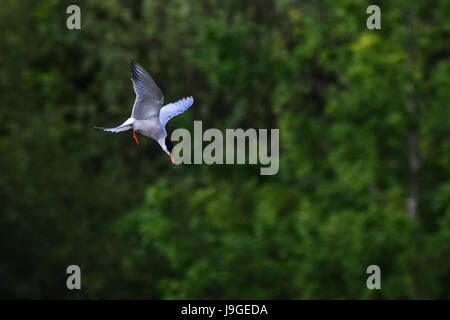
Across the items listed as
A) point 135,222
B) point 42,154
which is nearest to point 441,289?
point 135,222

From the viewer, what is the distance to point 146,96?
7.45ft

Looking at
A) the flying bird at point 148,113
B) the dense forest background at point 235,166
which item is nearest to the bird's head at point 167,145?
the flying bird at point 148,113

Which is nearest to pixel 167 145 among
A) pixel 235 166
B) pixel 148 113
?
pixel 148 113

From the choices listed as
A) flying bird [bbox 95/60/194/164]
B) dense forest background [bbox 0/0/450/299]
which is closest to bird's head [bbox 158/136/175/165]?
flying bird [bbox 95/60/194/164]

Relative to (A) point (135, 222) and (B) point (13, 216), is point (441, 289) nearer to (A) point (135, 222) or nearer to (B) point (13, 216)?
(A) point (135, 222)

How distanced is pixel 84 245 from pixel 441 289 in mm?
9595

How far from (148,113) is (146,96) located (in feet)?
0.15

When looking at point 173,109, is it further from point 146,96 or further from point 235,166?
point 235,166

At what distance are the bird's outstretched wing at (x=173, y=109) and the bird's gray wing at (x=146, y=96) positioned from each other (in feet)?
0.11

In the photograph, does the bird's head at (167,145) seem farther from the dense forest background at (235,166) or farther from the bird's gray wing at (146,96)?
the dense forest background at (235,166)

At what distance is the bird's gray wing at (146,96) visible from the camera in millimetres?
2254

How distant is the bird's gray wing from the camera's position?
2.25 m

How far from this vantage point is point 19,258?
23.2 m

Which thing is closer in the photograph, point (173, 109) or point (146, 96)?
point (146, 96)
